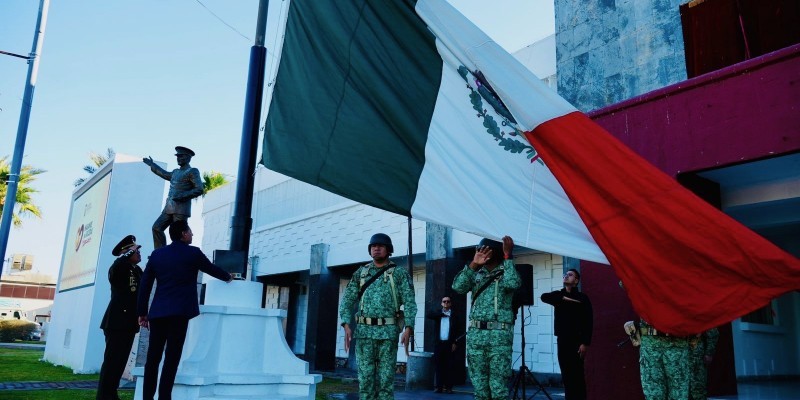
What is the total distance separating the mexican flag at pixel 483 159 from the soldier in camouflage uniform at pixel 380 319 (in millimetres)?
1293

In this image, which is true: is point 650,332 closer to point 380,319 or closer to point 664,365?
point 664,365

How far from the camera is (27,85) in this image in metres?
10.5

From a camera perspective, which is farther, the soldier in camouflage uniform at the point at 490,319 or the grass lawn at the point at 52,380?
the grass lawn at the point at 52,380

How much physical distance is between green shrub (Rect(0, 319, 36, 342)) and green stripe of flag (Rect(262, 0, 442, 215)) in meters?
31.7

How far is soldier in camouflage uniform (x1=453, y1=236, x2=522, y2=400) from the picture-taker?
4926 millimetres

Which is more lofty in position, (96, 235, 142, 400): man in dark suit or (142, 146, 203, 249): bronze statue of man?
(142, 146, 203, 249): bronze statue of man

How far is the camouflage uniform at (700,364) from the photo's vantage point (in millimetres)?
5086

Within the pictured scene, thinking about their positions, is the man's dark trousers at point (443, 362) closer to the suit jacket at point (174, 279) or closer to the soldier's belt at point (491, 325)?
the soldier's belt at point (491, 325)

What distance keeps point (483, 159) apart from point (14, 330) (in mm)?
33620

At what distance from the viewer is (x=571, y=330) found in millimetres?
7270

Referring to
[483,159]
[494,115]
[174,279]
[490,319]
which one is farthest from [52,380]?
[494,115]

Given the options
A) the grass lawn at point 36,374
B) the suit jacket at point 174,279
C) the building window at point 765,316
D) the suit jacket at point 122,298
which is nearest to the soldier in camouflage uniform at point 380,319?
the suit jacket at point 174,279

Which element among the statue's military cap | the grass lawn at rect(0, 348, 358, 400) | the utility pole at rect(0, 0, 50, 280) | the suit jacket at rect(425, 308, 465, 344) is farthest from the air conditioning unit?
the statue's military cap

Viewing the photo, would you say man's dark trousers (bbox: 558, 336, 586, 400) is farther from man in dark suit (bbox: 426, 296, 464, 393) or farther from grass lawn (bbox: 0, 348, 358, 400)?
grass lawn (bbox: 0, 348, 358, 400)
